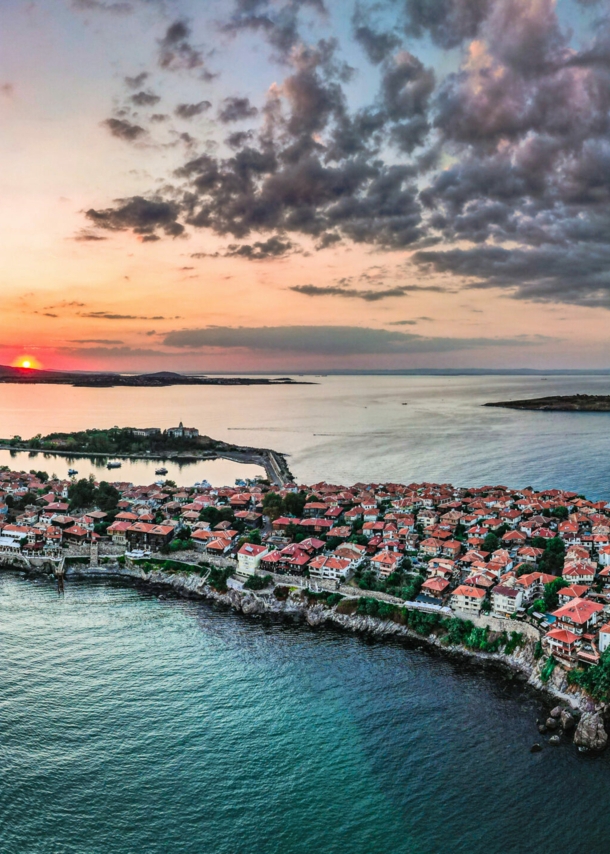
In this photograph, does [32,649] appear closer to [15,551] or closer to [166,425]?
[15,551]

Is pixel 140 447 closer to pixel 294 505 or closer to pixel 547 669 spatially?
pixel 294 505

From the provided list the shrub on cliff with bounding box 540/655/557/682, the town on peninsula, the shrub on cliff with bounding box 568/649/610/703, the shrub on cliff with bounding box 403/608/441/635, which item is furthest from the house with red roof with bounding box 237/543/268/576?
the shrub on cliff with bounding box 568/649/610/703

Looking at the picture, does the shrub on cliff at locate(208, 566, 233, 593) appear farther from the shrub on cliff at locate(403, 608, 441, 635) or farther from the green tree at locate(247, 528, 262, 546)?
the shrub on cliff at locate(403, 608, 441, 635)

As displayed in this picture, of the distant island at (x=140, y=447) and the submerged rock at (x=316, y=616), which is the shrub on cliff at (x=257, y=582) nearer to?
the submerged rock at (x=316, y=616)

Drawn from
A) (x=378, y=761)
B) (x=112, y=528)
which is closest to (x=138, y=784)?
(x=378, y=761)

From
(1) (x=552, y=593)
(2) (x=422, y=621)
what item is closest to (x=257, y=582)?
(2) (x=422, y=621)
